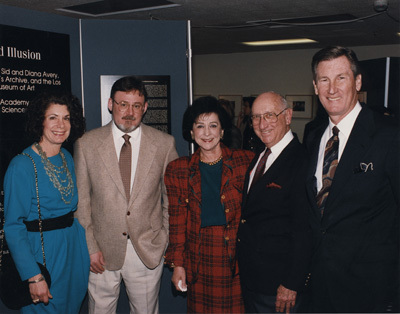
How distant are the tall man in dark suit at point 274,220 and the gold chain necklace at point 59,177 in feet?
3.59

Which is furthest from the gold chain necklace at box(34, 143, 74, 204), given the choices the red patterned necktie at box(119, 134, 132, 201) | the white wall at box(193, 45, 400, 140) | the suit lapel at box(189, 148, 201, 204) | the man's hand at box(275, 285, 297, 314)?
the white wall at box(193, 45, 400, 140)

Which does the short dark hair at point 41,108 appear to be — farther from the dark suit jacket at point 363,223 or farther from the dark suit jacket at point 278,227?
the dark suit jacket at point 363,223

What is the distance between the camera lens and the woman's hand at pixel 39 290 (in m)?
2.35

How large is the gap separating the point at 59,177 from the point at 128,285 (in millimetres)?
976

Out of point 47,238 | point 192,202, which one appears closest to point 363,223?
point 192,202

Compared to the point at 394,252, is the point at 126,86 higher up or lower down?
higher up

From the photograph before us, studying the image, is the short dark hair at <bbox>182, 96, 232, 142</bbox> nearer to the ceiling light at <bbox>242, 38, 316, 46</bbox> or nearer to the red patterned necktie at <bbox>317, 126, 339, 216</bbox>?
the red patterned necktie at <bbox>317, 126, 339, 216</bbox>

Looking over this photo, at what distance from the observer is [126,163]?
2.91 metres

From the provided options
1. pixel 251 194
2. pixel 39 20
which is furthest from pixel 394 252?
pixel 39 20

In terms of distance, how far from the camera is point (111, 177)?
9.26 ft

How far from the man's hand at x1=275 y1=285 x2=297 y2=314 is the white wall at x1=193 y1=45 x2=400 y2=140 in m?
9.93

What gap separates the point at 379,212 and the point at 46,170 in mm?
1877

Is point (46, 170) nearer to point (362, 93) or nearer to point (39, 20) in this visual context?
point (39, 20)

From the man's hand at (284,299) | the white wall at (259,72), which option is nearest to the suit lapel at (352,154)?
the man's hand at (284,299)
